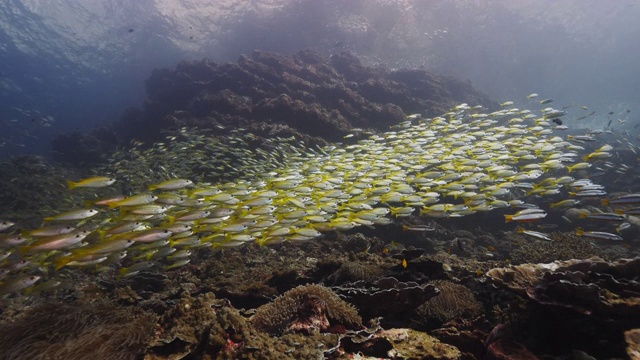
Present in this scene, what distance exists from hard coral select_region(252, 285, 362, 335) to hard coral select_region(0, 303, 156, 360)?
1.35m

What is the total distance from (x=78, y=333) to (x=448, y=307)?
4722 millimetres

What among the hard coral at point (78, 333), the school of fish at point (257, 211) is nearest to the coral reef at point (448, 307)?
the school of fish at point (257, 211)

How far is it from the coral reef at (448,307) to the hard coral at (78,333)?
3.49 meters

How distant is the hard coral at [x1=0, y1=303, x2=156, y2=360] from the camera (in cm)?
328

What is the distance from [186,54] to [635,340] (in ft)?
173

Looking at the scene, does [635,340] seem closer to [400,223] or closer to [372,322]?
[372,322]

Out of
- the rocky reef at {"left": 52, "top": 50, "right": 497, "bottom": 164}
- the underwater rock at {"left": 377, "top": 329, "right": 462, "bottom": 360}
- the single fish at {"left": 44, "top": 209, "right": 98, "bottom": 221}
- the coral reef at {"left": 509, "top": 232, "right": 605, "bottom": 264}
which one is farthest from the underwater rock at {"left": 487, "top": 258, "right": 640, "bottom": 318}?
the rocky reef at {"left": 52, "top": 50, "right": 497, "bottom": 164}

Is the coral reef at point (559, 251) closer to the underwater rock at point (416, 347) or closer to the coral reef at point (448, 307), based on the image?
the coral reef at point (448, 307)

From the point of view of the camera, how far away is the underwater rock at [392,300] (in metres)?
4.27

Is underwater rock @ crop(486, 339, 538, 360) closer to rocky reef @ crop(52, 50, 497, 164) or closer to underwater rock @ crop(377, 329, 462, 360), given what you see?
underwater rock @ crop(377, 329, 462, 360)

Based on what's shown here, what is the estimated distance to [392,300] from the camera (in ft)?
14.3

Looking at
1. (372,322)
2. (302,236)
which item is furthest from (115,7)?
(372,322)

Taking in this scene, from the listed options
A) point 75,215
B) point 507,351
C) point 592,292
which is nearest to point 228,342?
point 507,351

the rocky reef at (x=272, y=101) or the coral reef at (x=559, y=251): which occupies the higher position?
the rocky reef at (x=272, y=101)
